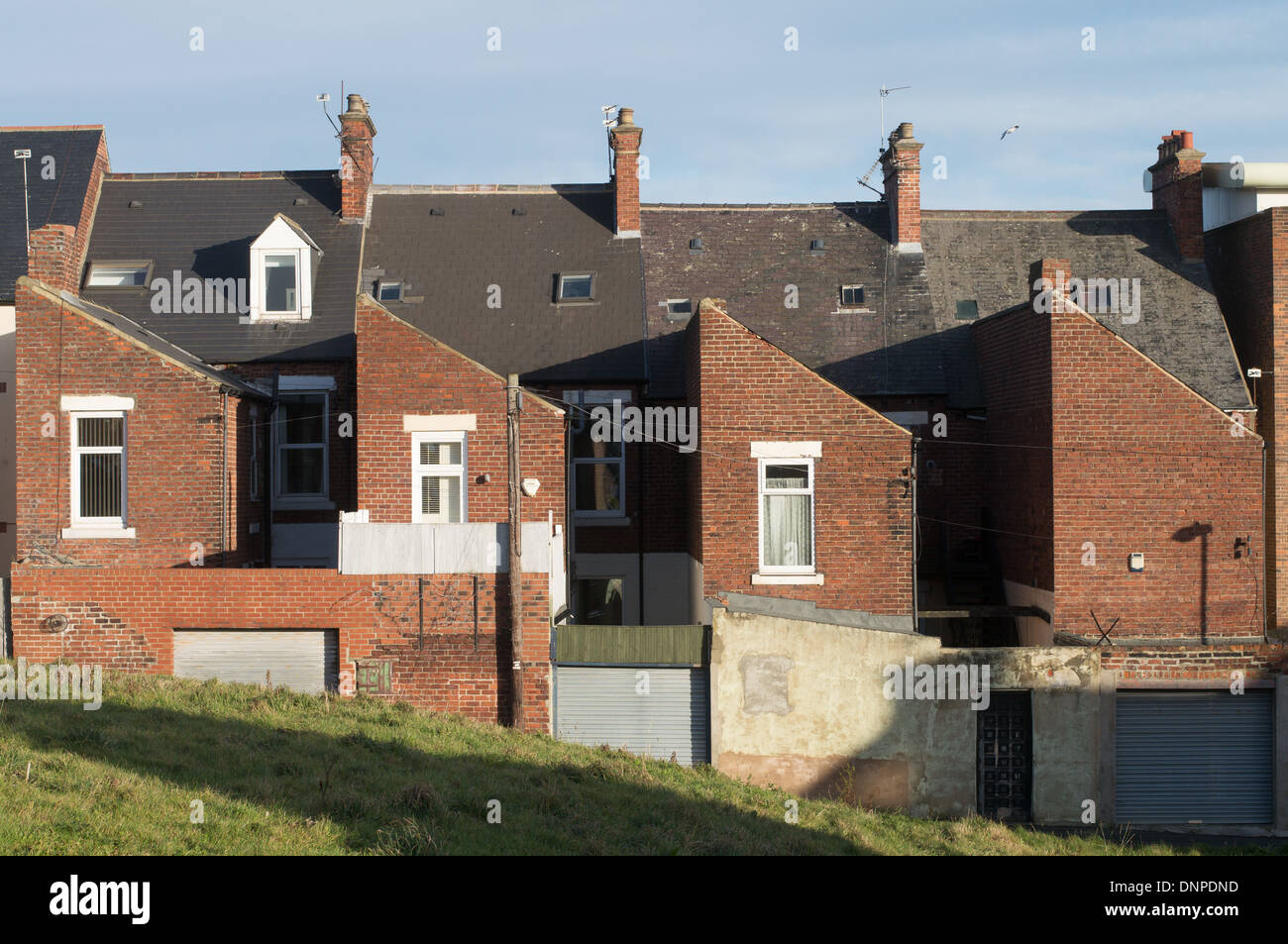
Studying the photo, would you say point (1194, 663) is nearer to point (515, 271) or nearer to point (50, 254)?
point (515, 271)

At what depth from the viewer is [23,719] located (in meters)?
13.0

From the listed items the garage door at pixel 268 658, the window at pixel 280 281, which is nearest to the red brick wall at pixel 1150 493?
the garage door at pixel 268 658

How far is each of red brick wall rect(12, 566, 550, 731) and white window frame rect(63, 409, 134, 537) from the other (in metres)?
1.91

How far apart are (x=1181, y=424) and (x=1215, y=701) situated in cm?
445

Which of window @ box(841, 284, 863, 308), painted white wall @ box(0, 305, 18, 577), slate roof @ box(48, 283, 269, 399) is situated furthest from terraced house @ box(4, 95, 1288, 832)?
painted white wall @ box(0, 305, 18, 577)

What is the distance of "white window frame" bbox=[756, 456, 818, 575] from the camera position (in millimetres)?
18516

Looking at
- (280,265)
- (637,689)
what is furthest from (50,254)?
(637,689)

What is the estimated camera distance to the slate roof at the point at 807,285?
2278 centimetres

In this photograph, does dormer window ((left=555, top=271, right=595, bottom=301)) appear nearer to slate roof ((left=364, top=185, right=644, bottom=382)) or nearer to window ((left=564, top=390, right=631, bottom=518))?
slate roof ((left=364, top=185, right=644, bottom=382))

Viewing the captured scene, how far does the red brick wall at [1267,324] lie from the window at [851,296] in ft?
25.3

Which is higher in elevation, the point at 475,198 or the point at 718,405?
the point at 475,198

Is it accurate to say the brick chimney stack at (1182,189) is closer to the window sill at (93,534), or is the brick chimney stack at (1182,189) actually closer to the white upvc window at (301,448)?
the white upvc window at (301,448)
